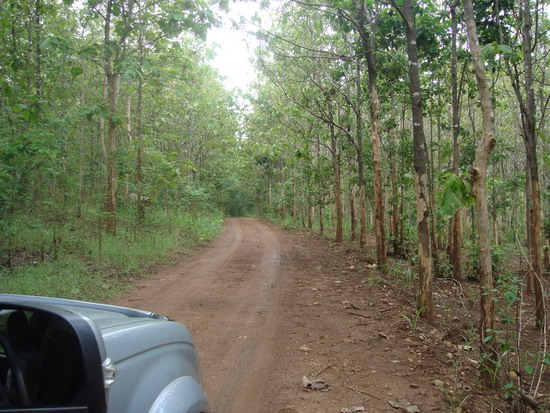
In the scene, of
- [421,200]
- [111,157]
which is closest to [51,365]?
[421,200]

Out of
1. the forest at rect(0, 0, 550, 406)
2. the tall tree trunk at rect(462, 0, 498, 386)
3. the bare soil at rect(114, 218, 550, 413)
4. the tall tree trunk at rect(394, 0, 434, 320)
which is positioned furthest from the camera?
the tall tree trunk at rect(394, 0, 434, 320)

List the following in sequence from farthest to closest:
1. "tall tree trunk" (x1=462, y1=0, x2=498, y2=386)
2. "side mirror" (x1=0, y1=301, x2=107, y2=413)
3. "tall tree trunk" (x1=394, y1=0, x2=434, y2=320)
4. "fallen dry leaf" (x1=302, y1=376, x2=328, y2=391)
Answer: "tall tree trunk" (x1=394, y1=0, x2=434, y2=320) < "tall tree trunk" (x1=462, y1=0, x2=498, y2=386) < "fallen dry leaf" (x1=302, y1=376, x2=328, y2=391) < "side mirror" (x1=0, y1=301, x2=107, y2=413)

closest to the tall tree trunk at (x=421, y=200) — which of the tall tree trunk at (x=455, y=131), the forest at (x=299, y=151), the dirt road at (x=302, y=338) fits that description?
the forest at (x=299, y=151)

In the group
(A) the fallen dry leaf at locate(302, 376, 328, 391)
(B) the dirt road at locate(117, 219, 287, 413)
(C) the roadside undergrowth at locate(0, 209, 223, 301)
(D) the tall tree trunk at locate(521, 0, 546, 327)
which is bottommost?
(A) the fallen dry leaf at locate(302, 376, 328, 391)

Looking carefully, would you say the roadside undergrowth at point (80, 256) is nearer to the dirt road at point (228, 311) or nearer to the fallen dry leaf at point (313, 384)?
the dirt road at point (228, 311)

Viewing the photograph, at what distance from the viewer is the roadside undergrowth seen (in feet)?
24.7

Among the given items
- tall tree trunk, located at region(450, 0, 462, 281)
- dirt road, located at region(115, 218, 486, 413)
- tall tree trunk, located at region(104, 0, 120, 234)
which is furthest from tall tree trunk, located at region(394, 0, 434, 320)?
tall tree trunk, located at region(104, 0, 120, 234)

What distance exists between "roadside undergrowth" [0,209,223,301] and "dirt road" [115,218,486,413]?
733mm

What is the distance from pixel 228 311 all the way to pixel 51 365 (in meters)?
5.57

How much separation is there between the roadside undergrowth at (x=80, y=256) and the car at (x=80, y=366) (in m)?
6.17

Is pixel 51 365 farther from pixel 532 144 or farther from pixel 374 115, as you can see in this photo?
pixel 374 115

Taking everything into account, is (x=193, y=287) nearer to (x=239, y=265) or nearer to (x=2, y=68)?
(x=239, y=265)

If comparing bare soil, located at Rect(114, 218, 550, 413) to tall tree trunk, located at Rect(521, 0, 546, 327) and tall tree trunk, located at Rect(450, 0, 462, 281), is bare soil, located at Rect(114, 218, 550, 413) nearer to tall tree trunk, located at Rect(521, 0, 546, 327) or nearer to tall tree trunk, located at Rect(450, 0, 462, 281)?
tall tree trunk, located at Rect(450, 0, 462, 281)

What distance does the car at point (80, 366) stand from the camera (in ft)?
4.70
